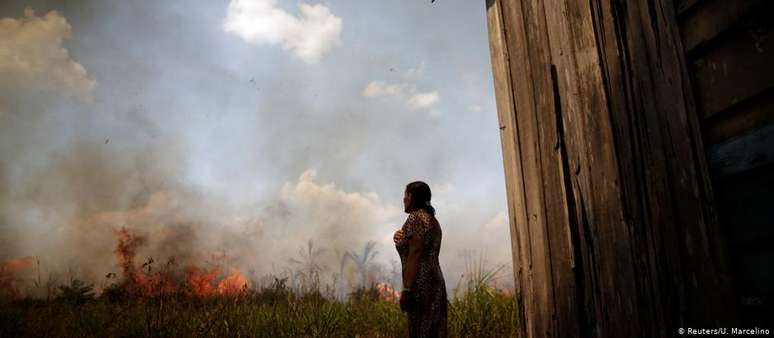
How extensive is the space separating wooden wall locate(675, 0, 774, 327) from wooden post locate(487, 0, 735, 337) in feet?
0.14

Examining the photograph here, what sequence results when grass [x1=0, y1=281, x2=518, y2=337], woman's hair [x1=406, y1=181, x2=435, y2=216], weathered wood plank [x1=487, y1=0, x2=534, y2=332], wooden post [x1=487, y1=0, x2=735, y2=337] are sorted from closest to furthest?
1. wooden post [x1=487, y1=0, x2=735, y2=337]
2. weathered wood plank [x1=487, y1=0, x2=534, y2=332]
3. woman's hair [x1=406, y1=181, x2=435, y2=216]
4. grass [x1=0, y1=281, x2=518, y2=337]

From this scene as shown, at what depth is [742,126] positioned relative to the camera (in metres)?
1.28

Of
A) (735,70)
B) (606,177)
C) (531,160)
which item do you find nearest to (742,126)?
(735,70)

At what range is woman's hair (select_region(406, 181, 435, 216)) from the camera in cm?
394

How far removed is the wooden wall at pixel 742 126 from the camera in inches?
47.6

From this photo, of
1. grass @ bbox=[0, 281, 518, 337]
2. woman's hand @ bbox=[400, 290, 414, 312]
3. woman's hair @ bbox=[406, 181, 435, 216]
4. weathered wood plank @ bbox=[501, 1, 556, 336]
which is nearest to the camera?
weathered wood plank @ bbox=[501, 1, 556, 336]

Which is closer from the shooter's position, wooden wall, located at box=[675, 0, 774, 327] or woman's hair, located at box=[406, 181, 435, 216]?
wooden wall, located at box=[675, 0, 774, 327]

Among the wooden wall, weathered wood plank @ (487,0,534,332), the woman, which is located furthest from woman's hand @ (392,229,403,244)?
the wooden wall

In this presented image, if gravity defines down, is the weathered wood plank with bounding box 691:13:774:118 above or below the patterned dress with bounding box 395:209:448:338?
above

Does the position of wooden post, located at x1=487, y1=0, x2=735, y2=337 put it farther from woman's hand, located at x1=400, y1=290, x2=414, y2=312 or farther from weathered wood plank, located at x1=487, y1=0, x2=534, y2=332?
woman's hand, located at x1=400, y1=290, x2=414, y2=312

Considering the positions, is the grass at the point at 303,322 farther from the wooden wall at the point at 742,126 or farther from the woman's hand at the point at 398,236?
the wooden wall at the point at 742,126

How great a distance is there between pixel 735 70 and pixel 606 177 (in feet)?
1.89

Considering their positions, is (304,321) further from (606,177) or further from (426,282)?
(606,177)

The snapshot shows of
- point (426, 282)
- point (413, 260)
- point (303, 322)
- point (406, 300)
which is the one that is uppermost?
point (413, 260)
